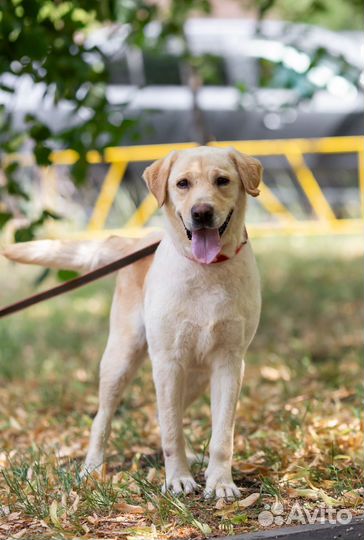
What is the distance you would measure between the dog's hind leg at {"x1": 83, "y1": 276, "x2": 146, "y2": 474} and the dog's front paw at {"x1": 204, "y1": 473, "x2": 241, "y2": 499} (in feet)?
2.28

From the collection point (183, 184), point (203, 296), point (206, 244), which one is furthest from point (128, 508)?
point (183, 184)

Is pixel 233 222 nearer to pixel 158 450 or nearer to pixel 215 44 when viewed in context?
pixel 158 450

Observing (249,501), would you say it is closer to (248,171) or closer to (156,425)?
(248,171)

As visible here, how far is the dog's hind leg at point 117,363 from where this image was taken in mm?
4289

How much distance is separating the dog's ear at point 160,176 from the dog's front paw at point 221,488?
1192mm

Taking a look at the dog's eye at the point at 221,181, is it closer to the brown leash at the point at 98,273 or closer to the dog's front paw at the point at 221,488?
the brown leash at the point at 98,273

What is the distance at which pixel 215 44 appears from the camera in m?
14.4

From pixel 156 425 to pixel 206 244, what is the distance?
6.73 feet

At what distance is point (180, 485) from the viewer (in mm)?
3863

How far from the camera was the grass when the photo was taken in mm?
3633

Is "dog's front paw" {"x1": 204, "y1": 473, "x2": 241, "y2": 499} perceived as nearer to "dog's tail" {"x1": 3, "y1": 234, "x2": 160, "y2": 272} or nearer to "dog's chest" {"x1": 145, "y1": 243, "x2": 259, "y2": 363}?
"dog's chest" {"x1": 145, "y1": 243, "x2": 259, "y2": 363}

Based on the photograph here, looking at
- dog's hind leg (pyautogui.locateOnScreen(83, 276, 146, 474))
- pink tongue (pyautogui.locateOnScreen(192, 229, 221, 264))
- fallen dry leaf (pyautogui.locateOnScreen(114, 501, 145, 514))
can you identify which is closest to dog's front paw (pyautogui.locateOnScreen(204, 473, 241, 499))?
fallen dry leaf (pyautogui.locateOnScreen(114, 501, 145, 514))

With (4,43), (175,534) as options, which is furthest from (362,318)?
(175,534)

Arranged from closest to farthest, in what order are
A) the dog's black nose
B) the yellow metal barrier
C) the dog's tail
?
the dog's black nose
the dog's tail
the yellow metal barrier
